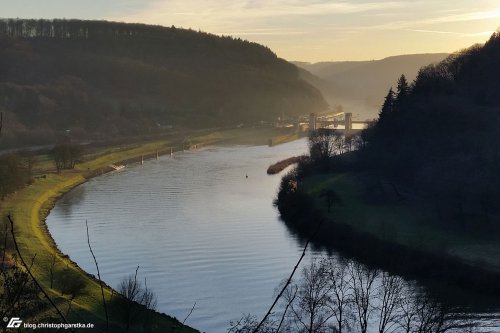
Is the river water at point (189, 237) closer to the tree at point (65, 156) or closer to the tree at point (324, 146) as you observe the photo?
the tree at point (65, 156)

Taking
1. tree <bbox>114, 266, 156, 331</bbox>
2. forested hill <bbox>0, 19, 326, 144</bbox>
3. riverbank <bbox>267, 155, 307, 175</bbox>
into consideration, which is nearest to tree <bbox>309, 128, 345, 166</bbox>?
riverbank <bbox>267, 155, 307, 175</bbox>

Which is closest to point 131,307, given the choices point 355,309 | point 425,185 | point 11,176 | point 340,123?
point 355,309

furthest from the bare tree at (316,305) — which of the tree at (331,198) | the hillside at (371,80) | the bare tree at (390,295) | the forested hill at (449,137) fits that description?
the hillside at (371,80)

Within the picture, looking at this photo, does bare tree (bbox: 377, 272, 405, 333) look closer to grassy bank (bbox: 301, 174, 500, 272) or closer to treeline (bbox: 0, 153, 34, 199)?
grassy bank (bbox: 301, 174, 500, 272)

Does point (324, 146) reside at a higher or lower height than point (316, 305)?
higher

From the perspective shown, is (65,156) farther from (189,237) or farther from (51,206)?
(189,237)

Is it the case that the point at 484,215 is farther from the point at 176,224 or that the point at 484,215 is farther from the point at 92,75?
the point at 92,75

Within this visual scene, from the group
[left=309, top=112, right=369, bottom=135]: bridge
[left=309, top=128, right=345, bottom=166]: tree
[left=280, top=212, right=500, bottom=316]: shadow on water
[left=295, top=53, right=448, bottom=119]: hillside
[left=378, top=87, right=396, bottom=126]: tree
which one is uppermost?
[left=295, top=53, right=448, bottom=119]: hillside

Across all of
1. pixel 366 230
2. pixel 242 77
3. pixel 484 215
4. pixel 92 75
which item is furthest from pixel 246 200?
pixel 242 77
